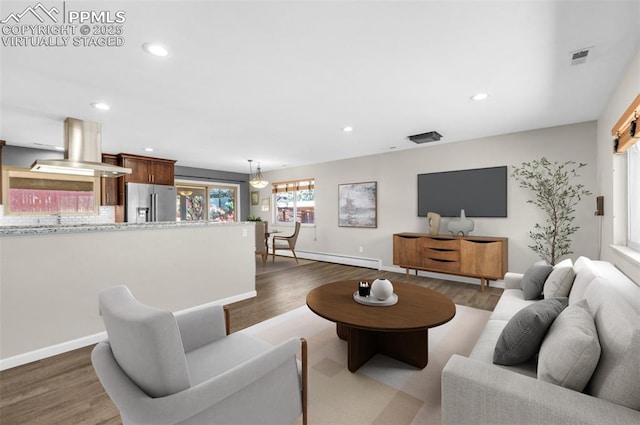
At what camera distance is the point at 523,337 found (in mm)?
1395

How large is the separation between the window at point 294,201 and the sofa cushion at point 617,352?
6.02 m

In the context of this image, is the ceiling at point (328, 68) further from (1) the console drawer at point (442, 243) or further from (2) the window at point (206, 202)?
(2) the window at point (206, 202)

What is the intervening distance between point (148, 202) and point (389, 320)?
18.5 feet

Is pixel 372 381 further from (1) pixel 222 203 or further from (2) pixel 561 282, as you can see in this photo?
(1) pixel 222 203

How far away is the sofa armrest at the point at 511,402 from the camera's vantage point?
973mm

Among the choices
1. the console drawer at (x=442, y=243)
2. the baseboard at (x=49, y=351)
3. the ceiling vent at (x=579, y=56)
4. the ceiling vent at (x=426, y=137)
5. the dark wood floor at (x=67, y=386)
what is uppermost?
the ceiling vent at (x=579, y=56)

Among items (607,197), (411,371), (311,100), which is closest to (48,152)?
Answer: (311,100)

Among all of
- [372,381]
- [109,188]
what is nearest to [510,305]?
[372,381]

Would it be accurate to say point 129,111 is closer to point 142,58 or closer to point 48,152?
point 142,58

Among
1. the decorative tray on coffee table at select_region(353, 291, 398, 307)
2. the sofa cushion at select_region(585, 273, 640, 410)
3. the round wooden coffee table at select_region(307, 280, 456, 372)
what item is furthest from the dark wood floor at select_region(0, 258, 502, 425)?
the sofa cushion at select_region(585, 273, 640, 410)

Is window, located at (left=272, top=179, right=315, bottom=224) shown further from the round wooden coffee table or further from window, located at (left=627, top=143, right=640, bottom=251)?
window, located at (left=627, top=143, right=640, bottom=251)

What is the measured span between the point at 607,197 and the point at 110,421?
4738mm

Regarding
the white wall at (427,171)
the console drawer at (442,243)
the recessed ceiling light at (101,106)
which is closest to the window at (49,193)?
the recessed ceiling light at (101,106)

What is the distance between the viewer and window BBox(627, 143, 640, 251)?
2.32 meters
